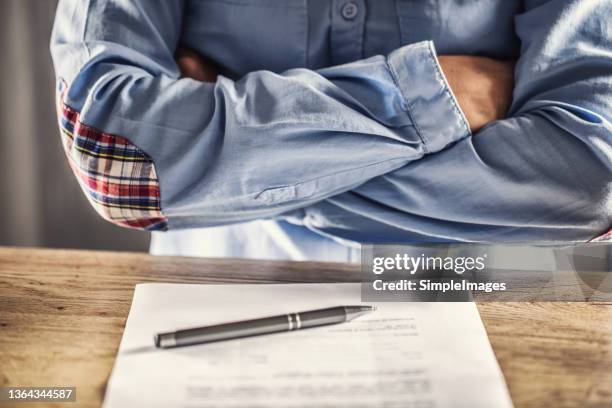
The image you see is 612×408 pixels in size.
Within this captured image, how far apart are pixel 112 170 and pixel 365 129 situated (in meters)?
0.29

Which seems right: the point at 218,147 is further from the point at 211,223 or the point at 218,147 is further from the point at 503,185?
the point at 503,185

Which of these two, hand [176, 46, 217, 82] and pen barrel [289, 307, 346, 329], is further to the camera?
hand [176, 46, 217, 82]

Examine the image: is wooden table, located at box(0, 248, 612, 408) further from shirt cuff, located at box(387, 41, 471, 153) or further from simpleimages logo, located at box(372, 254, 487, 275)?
shirt cuff, located at box(387, 41, 471, 153)

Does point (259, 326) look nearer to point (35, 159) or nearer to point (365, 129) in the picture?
point (365, 129)

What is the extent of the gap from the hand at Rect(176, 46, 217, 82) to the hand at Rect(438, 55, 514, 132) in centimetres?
31

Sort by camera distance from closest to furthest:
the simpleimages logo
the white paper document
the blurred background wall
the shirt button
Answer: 1. the white paper document
2. the simpleimages logo
3. the shirt button
4. the blurred background wall

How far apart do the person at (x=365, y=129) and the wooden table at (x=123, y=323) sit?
8 centimetres

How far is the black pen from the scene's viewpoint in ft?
1.89

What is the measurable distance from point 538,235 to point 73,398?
1.79 feet

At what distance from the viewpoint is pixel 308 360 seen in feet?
1.82

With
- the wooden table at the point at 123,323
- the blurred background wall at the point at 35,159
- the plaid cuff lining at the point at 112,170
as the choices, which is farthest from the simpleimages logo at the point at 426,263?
the blurred background wall at the point at 35,159

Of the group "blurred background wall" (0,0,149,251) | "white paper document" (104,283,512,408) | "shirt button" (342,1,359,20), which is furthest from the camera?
"blurred background wall" (0,0,149,251)

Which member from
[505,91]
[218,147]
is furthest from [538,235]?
[218,147]

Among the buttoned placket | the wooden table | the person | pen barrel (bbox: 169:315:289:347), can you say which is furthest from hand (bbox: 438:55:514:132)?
pen barrel (bbox: 169:315:289:347)
